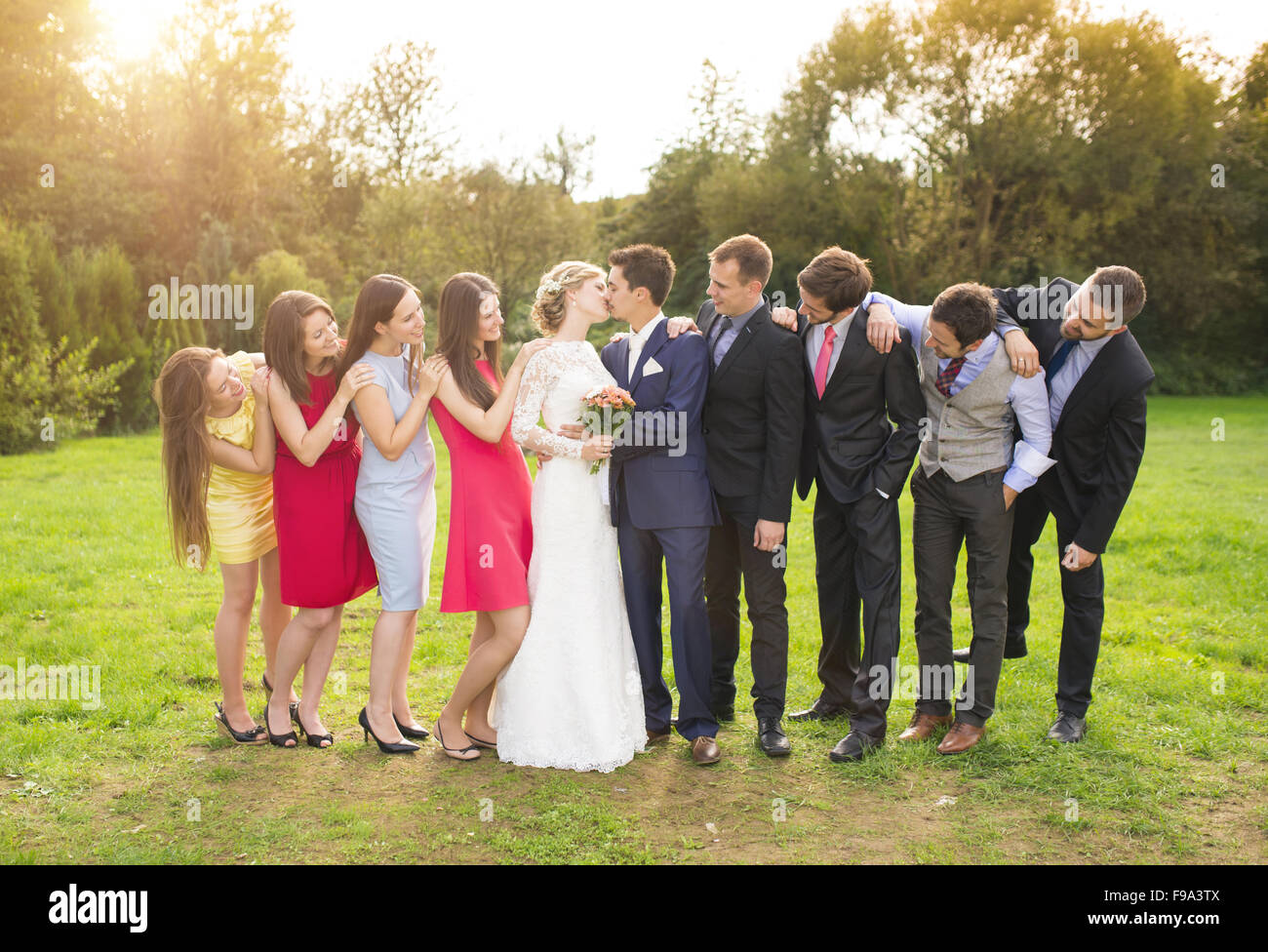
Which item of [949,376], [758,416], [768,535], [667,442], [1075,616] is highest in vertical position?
[949,376]

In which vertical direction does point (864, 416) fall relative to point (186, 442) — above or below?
above

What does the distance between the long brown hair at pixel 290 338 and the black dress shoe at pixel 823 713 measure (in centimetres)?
328

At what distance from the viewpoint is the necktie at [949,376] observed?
543 cm

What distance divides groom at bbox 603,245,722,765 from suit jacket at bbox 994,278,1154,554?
5.80 feet

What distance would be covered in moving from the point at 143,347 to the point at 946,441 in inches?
748

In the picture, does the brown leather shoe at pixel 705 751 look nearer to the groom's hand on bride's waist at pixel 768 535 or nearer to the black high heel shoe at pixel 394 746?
the groom's hand on bride's waist at pixel 768 535

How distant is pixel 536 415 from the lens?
17.3 ft

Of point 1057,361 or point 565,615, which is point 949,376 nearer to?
point 1057,361

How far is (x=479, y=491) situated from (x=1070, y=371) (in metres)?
3.16

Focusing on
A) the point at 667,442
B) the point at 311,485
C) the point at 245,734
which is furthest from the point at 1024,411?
the point at 245,734

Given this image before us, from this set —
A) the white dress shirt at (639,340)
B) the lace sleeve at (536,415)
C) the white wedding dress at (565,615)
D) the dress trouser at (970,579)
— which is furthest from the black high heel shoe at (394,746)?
the dress trouser at (970,579)

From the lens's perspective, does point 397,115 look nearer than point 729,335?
No
